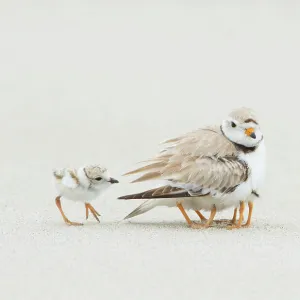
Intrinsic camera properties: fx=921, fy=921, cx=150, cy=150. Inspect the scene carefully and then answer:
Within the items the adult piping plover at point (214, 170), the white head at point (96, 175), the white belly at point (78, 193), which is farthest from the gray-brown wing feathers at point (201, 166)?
the white belly at point (78, 193)

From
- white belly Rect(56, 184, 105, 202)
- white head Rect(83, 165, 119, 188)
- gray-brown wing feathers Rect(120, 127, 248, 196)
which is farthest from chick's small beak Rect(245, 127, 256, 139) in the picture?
white belly Rect(56, 184, 105, 202)

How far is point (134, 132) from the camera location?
11195 millimetres

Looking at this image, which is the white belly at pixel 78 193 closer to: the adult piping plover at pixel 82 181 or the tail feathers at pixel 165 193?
the adult piping plover at pixel 82 181

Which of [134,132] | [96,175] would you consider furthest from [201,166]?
[134,132]

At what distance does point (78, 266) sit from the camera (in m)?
5.43

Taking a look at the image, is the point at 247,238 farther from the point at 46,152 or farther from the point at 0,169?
the point at 46,152

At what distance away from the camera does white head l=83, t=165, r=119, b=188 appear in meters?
6.78

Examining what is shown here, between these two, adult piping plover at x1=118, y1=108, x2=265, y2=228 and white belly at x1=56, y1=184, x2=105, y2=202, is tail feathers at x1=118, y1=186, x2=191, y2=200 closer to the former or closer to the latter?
adult piping plover at x1=118, y1=108, x2=265, y2=228

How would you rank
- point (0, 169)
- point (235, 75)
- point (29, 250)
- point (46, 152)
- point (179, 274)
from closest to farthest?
point (179, 274) → point (29, 250) → point (0, 169) → point (46, 152) → point (235, 75)

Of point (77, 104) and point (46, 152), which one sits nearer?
point (46, 152)

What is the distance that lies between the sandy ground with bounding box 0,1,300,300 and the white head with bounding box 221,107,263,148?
0.65 metres

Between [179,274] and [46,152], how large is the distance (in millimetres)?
5245

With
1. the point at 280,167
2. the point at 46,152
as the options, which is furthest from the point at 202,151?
the point at 46,152

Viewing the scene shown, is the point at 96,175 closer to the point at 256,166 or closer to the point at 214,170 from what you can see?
the point at 214,170
